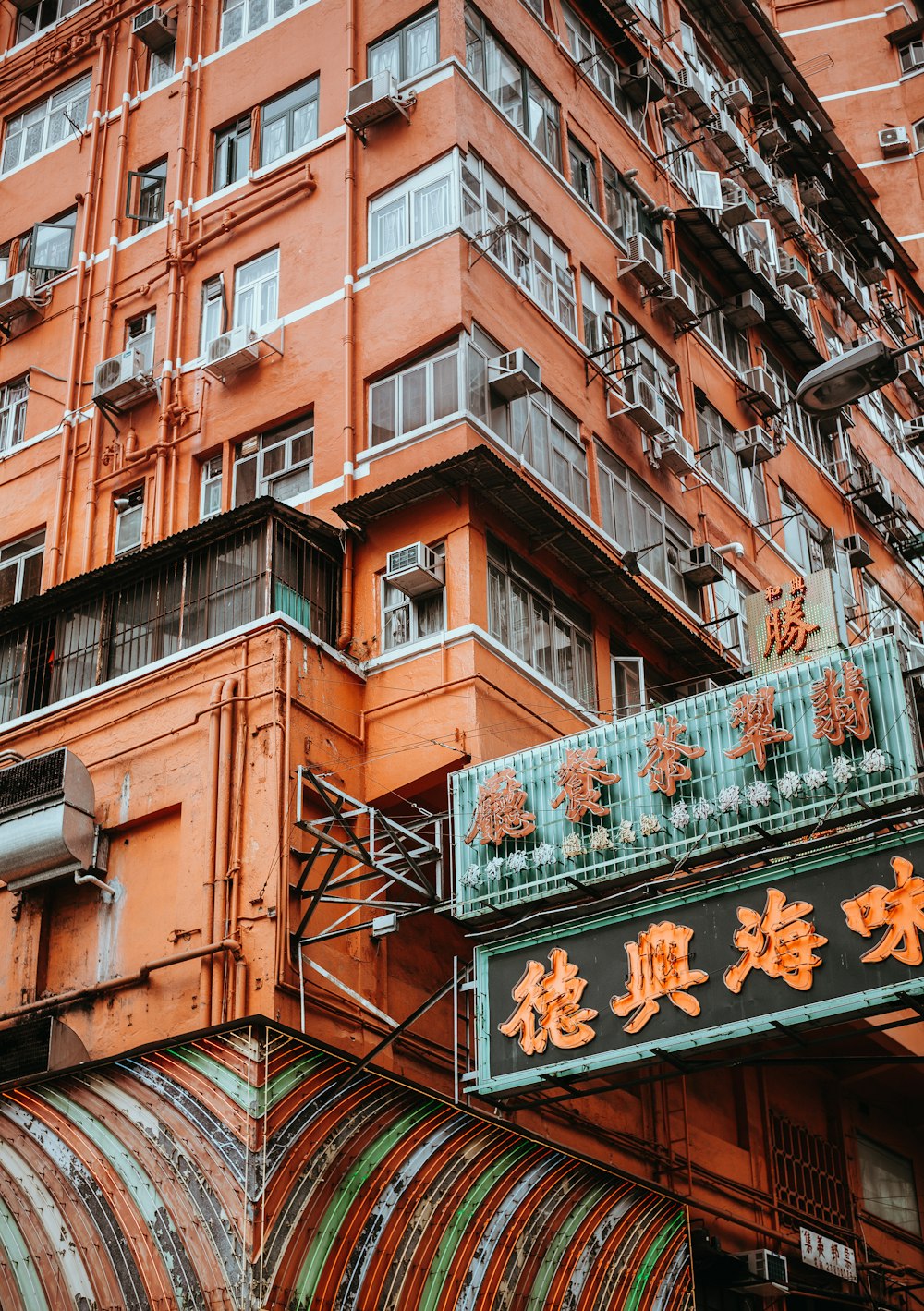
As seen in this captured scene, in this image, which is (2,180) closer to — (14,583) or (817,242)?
(14,583)

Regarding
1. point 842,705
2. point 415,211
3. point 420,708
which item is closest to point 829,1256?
point 420,708

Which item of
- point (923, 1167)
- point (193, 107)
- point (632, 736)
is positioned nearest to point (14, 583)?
point (193, 107)

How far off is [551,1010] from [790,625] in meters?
4.28

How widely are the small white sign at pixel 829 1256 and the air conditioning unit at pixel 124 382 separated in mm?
13450

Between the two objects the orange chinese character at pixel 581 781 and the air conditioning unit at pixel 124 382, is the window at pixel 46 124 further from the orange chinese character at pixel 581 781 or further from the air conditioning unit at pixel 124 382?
the orange chinese character at pixel 581 781

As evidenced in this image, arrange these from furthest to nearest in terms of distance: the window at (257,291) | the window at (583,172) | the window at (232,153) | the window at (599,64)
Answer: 1. the window at (599,64)
2. the window at (583,172)
3. the window at (232,153)
4. the window at (257,291)

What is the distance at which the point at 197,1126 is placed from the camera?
1316 cm

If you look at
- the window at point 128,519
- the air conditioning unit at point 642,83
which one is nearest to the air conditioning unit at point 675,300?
the air conditioning unit at point 642,83

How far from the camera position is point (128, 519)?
2125 cm

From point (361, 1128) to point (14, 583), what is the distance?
35.7 feet

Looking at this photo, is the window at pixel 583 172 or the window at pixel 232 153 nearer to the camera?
the window at pixel 232 153

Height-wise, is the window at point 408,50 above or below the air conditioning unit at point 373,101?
above

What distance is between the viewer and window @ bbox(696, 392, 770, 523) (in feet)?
82.1

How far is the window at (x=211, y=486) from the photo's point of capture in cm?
2059
